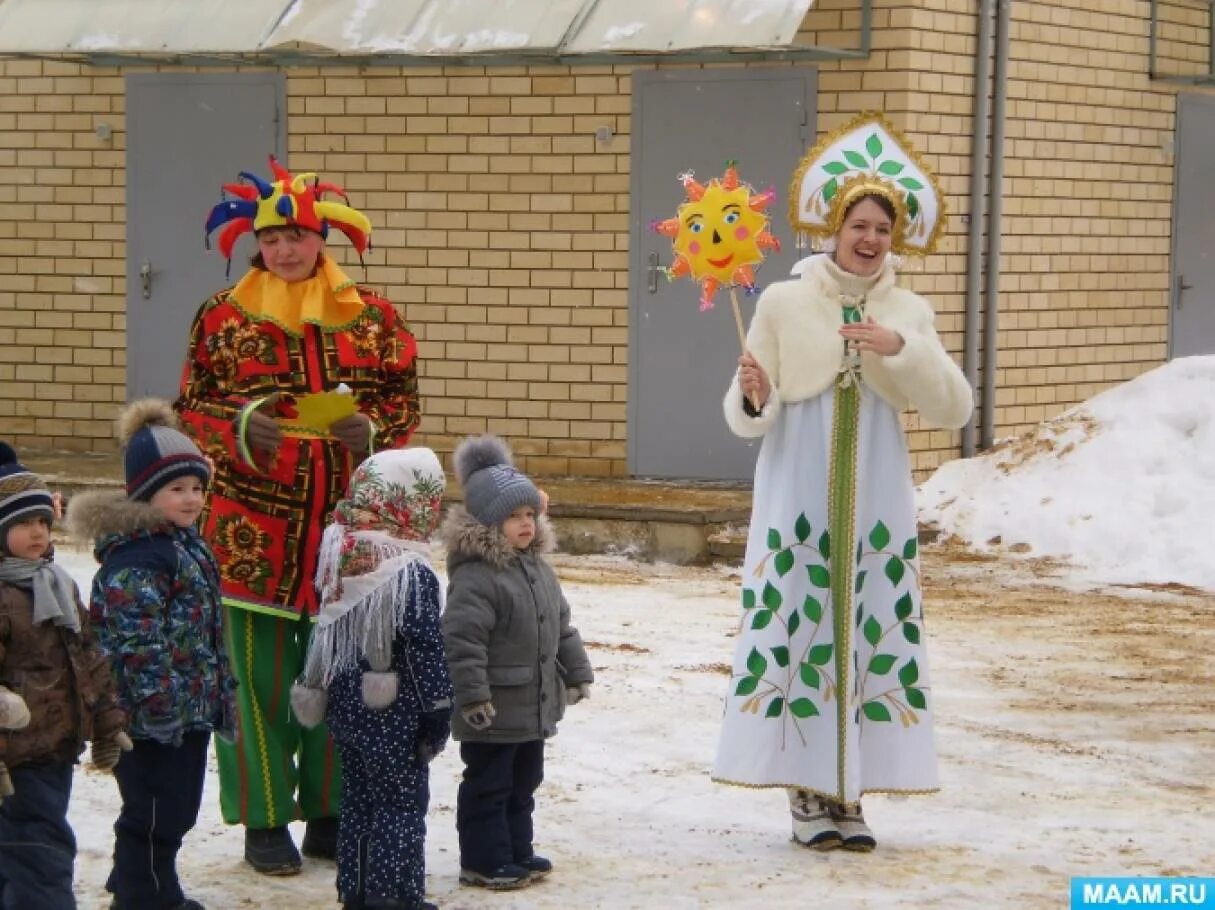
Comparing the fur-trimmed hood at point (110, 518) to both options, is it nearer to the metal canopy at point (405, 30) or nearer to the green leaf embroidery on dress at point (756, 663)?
the green leaf embroidery on dress at point (756, 663)

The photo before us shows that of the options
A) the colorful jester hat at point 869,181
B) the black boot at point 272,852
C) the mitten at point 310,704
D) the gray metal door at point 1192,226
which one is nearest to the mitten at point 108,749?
the mitten at point 310,704

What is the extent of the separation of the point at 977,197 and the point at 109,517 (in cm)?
841

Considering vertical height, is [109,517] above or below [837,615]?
above

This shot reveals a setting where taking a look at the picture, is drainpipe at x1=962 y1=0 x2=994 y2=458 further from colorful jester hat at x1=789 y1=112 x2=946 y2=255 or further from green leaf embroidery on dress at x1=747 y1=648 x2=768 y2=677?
green leaf embroidery on dress at x1=747 y1=648 x2=768 y2=677

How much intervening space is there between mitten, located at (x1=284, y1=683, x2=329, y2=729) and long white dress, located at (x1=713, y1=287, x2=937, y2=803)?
128 cm

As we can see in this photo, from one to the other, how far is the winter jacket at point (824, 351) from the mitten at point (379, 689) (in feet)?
4.36

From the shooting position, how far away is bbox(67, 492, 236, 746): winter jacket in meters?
5.10

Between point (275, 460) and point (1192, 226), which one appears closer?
point (275, 460)

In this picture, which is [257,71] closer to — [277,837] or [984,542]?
[984,542]

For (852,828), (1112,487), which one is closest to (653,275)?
(1112,487)

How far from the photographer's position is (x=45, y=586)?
15.8 feet

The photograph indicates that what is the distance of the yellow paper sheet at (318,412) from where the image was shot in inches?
232

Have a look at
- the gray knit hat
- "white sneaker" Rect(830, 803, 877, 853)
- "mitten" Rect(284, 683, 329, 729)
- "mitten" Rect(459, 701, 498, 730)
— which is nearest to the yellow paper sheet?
the gray knit hat

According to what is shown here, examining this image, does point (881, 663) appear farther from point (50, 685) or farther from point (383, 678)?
point (50, 685)
